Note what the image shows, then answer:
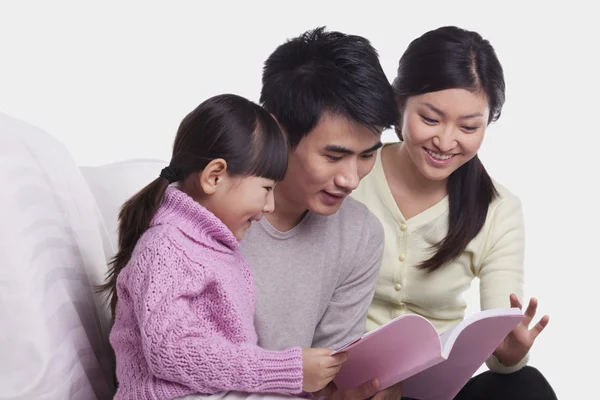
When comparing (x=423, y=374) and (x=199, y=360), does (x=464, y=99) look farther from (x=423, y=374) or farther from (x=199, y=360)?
(x=199, y=360)

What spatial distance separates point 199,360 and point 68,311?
1.17 ft

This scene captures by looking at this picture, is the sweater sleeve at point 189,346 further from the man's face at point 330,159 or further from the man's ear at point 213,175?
the man's face at point 330,159

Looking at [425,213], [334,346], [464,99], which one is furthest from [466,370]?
[464,99]

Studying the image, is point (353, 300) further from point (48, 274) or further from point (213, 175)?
point (48, 274)

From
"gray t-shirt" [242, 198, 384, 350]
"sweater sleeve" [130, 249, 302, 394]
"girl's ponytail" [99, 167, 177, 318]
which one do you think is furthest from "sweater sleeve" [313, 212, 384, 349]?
"girl's ponytail" [99, 167, 177, 318]

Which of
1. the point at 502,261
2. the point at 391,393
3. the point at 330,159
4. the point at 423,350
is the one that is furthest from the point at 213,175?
the point at 502,261

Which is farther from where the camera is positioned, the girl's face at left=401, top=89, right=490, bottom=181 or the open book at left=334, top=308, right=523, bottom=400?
the girl's face at left=401, top=89, right=490, bottom=181

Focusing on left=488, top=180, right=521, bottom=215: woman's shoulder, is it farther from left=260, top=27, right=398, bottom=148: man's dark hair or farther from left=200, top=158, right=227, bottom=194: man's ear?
left=200, top=158, right=227, bottom=194: man's ear

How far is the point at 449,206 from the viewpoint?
214 cm

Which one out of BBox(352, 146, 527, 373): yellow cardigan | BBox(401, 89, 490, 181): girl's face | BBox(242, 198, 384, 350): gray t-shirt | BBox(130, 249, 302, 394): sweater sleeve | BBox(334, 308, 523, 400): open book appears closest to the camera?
BBox(130, 249, 302, 394): sweater sleeve

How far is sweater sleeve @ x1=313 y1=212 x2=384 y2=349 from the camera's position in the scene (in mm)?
1943

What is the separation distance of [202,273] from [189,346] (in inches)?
5.6

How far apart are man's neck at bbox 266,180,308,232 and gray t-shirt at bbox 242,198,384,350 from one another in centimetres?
2

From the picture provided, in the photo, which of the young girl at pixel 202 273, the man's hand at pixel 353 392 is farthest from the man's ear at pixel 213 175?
the man's hand at pixel 353 392
